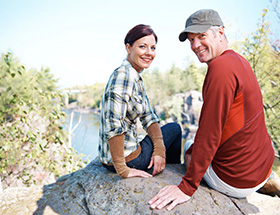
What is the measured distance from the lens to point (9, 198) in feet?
7.32

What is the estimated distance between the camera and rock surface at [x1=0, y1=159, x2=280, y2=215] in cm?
165

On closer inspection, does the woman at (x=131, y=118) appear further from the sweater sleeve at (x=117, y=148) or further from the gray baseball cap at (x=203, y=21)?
the gray baseball cap at (x=203, y=21)

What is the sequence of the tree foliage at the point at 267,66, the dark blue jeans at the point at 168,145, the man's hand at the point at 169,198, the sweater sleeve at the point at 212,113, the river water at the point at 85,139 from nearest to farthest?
the sweater sleeve at the point at 212,113, the man's hand at the point at 169,198, the dark blue jeans at the point at 168,145, the river water at the point at 85,139, the tree foliage at the point at 267,66

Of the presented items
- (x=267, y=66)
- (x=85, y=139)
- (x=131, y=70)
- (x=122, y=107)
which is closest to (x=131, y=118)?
(x=122, y=107)

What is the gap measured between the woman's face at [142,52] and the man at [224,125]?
28 cm

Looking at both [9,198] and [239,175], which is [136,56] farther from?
[9,198]

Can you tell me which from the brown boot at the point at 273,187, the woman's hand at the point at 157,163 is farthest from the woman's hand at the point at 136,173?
the brown boot at the point at 273,187

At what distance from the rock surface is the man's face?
1.09 metres

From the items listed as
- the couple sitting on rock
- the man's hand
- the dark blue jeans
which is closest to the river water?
the dark blue jeans

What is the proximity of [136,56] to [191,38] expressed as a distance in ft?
1.60

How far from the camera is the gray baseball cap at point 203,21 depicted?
1538mm

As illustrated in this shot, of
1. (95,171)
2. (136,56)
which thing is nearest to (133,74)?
(136,56)

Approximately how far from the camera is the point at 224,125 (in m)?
1.45

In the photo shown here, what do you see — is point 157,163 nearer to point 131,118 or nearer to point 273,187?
point 131,118
